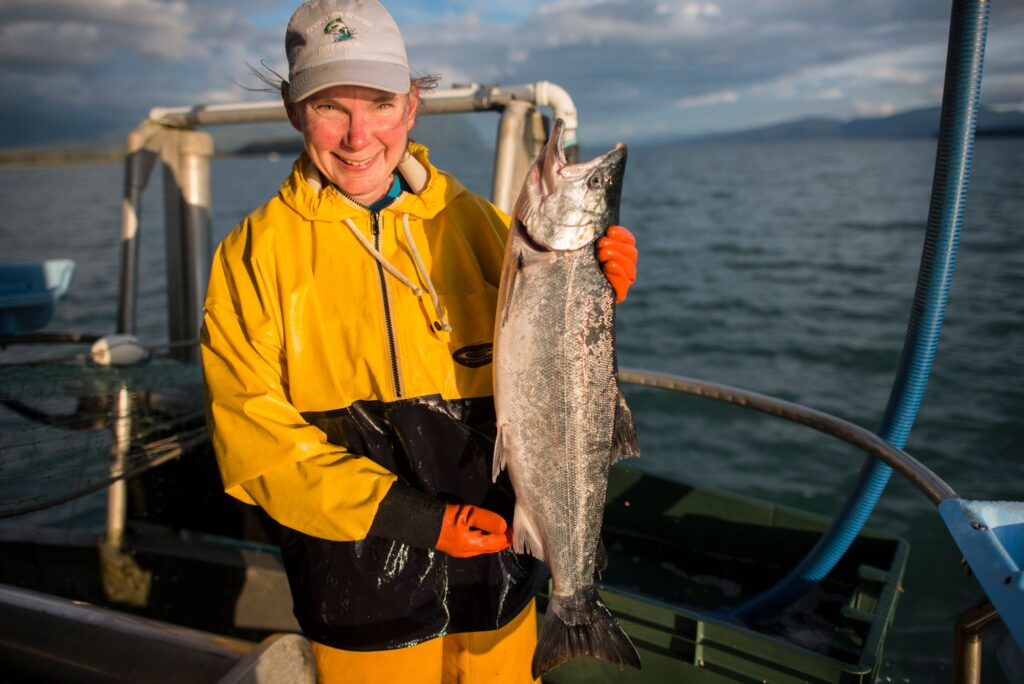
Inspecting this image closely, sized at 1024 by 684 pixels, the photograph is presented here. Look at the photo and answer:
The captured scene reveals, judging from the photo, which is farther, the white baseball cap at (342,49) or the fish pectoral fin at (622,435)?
the fish pectoral fin at (622,435)

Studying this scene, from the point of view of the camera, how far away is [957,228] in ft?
10.0

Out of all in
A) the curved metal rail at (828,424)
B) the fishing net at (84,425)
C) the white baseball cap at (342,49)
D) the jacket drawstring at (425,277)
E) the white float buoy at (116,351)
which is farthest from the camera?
the white float buoy at (116,351)

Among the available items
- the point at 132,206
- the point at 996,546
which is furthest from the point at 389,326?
the point at 132,206

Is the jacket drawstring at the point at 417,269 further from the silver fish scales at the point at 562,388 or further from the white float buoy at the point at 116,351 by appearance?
the white float buoy at the point at 116,351

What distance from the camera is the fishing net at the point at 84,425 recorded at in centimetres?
384

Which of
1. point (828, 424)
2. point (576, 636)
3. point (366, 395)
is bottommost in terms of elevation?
point (576, 636)

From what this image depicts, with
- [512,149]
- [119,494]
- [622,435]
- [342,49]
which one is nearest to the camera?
[342,49]

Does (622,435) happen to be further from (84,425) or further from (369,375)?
(84,425)

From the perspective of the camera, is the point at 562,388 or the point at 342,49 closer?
the point at 342,49

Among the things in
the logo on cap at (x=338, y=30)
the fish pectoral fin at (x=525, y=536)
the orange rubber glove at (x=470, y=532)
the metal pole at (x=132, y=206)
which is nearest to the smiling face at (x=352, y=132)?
the logo on cap at (x=338, y=30)

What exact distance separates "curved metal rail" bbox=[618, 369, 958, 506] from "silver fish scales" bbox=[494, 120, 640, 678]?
1.17 meters

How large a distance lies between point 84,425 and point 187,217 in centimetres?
211

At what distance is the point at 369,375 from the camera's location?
8.67 feet

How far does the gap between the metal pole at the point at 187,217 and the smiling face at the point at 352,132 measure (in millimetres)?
3705
